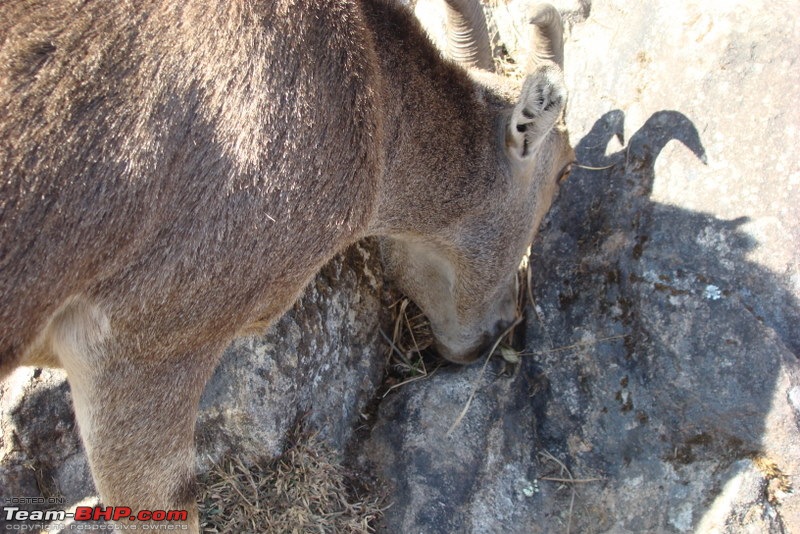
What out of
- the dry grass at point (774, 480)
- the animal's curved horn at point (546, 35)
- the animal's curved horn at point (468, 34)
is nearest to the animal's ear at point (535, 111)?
the animal's curved horn at point (546, 35)

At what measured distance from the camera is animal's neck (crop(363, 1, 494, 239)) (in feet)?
10.5

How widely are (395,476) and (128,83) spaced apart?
2384 mm

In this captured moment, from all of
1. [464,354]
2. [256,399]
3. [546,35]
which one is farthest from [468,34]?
[256,399]

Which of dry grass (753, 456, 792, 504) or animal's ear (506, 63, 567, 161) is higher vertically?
animal's ear (506, 63, 567, 161)

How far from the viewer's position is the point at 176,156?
261cm

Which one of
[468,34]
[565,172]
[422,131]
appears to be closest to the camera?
[422,131]

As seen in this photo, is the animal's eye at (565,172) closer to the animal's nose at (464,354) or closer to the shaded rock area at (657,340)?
the shaded rock area at (657,340)

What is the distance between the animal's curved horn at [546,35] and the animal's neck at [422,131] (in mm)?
461

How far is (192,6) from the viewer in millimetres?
2662

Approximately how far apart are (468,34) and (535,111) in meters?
0.78

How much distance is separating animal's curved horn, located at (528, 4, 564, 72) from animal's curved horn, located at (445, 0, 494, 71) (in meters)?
0.28

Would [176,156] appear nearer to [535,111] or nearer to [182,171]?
[182,171]

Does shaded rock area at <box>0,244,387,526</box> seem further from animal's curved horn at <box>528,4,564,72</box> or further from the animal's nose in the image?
animal's curved horn at <box>528,4,564,72</box>

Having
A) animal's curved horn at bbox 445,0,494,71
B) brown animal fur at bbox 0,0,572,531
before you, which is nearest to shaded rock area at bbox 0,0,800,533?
brown animal fur at bbox 0,0,572,531
